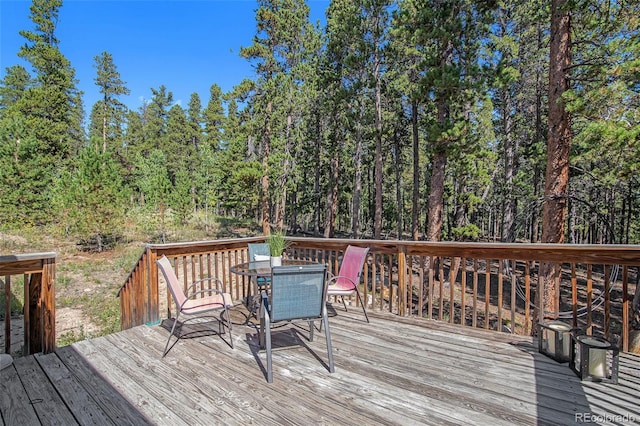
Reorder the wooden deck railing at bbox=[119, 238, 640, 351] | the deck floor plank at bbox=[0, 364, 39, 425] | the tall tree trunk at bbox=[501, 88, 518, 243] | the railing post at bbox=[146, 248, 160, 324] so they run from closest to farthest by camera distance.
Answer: the deck floor plank at bbox=[0, 364, 39, 425] < the wooden deck railing at bbox=[119, 238, 640, 351] < the railing post at bbox=[146, 248, 160, 324] < the tall tree trunk at bbox=[501, 88, 518, 243]

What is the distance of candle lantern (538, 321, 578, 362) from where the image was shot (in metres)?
2.63

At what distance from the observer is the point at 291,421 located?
6.33 feet

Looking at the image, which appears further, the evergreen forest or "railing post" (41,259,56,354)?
the evergreen forest

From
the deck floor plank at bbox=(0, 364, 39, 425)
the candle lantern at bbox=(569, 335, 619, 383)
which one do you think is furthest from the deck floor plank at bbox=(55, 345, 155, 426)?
the candle lantern at bbox=(569, 335, 619, 383)

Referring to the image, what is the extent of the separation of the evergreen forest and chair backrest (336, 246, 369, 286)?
3275mm

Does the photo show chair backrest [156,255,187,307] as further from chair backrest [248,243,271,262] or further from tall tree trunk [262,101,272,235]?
tall tree trunk [262,101,272,235]

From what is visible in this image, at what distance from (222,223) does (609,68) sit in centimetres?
2103

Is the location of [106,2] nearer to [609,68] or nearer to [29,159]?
[29,159]

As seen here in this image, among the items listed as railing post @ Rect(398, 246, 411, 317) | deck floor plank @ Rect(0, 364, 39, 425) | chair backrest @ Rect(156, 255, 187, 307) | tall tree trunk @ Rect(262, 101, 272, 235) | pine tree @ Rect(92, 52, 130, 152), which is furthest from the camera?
pine tree @ Rect(92, 52, 130, 152)

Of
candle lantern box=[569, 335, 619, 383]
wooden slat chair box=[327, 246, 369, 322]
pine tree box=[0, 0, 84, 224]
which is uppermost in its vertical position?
pine tree box=[0, 0, 84, 224]

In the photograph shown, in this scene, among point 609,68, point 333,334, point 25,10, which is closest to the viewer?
point 333,334

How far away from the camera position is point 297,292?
8.63ft

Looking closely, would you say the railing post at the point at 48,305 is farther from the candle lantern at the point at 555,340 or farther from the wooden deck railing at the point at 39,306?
the candle lantern at the point at 555,340

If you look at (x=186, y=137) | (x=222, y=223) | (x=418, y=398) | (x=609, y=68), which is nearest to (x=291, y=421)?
(x=418, y=398)
